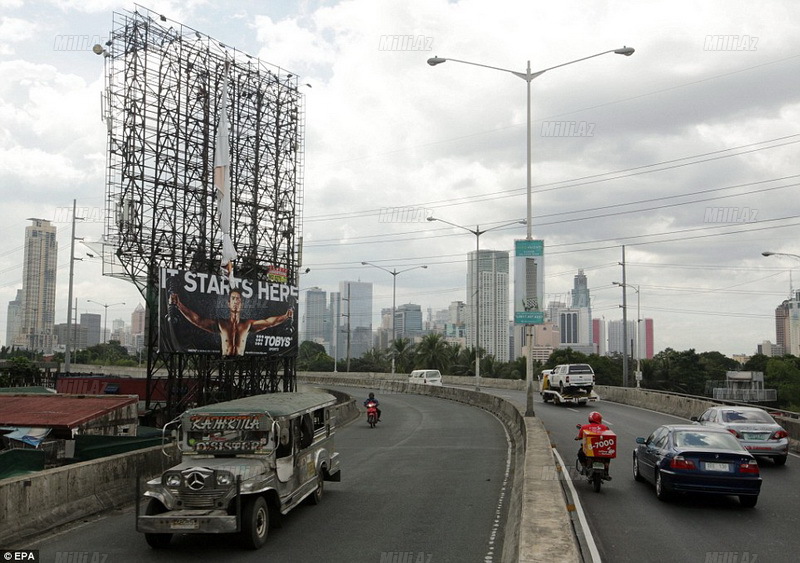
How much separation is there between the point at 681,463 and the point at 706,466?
397 millimetres

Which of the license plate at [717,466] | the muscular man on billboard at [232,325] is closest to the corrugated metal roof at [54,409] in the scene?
the muscular man on billboard at [232,325]

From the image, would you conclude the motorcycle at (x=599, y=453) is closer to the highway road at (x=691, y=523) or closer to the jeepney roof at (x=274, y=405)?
the highway road at (x=691, y=523)

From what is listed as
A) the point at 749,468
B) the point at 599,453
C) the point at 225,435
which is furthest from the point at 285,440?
the point at 749,468

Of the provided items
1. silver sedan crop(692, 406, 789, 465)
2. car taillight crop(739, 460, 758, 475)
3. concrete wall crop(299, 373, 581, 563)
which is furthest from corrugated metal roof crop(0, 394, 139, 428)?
silver sedan crop(692, 406, 789, 465)

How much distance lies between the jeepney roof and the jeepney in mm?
16

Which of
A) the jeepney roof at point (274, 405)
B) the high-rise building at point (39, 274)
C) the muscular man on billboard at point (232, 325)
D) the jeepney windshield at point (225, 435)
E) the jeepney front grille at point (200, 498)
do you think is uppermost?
the high-rise building at point (39, 274)

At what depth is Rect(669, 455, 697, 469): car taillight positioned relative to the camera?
11867mm

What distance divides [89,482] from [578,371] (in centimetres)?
3027

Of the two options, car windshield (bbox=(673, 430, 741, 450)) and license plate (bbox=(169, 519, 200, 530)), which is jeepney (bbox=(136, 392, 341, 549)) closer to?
license plate (bbox=(169, 519, 200, 530))

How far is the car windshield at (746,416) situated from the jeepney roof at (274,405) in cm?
1063

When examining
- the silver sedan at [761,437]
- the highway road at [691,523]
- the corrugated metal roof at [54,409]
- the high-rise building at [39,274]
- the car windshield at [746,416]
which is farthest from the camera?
the high-rise building at [39,274]

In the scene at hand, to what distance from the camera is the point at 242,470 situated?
9.91m

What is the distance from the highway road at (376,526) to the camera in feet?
30.4

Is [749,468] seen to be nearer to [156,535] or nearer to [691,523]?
[691,523]
